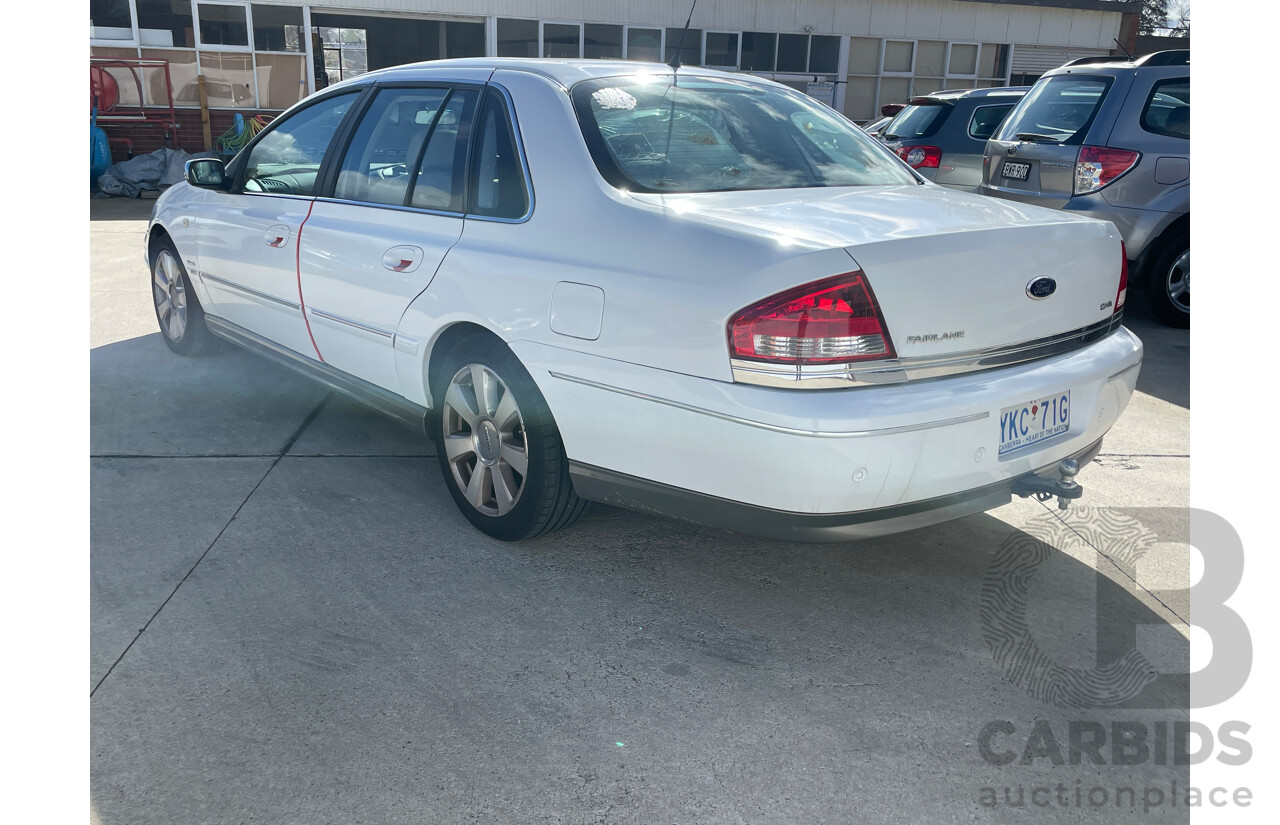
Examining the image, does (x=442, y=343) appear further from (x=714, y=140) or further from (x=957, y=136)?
(x=957, y=136)

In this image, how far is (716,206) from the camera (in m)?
2.85

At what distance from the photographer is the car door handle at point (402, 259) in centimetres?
346

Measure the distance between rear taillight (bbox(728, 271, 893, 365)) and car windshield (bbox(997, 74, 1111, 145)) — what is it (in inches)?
204

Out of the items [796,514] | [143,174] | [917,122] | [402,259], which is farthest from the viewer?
[143,174]

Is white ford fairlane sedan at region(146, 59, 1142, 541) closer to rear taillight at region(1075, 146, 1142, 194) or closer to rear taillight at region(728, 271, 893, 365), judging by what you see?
rear taillight at region(728, 271, 893, 365)

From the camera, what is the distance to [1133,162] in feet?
21.5

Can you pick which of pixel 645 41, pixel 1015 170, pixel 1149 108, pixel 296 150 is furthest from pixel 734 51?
pixel 296 150

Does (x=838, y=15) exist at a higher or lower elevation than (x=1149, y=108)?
higher

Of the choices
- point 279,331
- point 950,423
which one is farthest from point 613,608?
point 279,331

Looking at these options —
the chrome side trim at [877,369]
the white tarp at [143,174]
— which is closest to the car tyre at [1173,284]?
the chrome side trim at [877,369]

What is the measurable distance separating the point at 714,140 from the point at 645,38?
53.8ft

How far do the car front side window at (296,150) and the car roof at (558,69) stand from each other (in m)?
0.37
